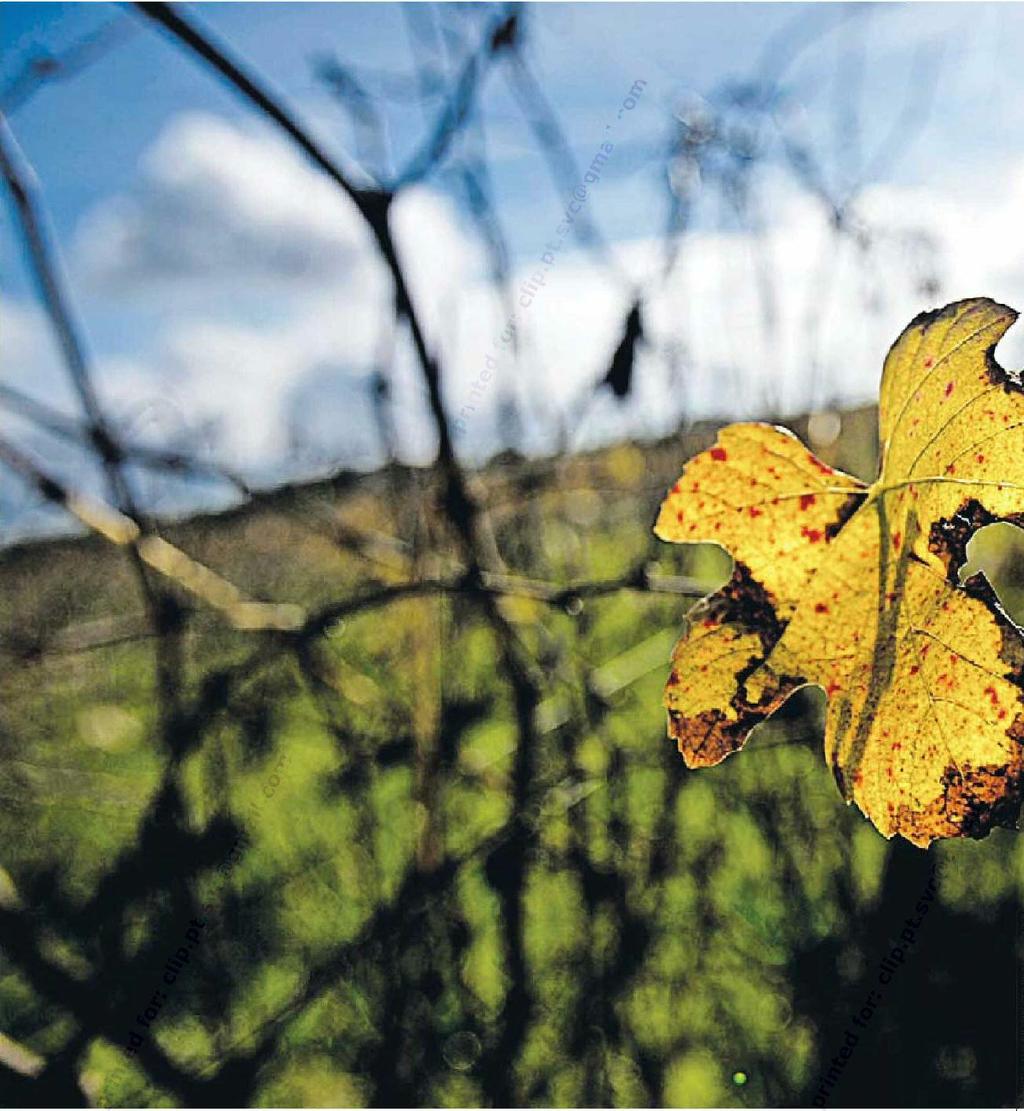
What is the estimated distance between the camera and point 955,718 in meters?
0.40

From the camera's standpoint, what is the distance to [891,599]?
456 millimetres

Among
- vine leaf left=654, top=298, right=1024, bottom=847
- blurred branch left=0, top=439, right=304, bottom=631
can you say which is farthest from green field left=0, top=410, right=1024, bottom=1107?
vine leaf left=654, top=298, right=1024, bottom=847

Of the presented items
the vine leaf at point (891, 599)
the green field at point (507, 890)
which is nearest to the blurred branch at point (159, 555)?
the green field at point (507, 890)

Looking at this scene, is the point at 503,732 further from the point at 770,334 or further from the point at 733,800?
the point at 770,334

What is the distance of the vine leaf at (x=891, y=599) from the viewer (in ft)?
1.29

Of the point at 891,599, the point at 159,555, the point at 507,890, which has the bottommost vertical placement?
the point at 507,890

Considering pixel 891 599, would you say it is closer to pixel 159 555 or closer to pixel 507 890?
pixel 159 555

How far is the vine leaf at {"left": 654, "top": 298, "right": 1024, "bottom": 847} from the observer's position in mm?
393

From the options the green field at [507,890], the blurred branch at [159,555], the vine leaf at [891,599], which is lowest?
the green field at [507,890]

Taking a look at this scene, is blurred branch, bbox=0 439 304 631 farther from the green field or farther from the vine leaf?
the vine leaf

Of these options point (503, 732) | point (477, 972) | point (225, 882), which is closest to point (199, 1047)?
point (225, 882)

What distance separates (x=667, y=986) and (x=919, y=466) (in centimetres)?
214

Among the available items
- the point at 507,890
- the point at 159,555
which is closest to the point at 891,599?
the point at 159,555

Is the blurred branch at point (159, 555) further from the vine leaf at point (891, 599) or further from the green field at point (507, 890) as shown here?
the vine leaf at point (891, 599)
